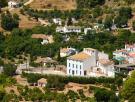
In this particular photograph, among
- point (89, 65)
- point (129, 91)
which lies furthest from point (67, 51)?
point (129, 91)

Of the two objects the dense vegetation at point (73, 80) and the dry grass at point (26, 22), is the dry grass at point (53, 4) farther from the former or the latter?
the dense vegetation at point (73, 80)

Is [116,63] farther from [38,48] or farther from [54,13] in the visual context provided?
[54,13]

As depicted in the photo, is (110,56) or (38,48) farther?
(38,48)

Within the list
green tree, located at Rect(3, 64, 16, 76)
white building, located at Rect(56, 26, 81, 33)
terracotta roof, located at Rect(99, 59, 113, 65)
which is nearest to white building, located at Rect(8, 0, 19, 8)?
white building, located at Rect(56, 26, 81, 33)

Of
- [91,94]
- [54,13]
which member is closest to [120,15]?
[54,13]

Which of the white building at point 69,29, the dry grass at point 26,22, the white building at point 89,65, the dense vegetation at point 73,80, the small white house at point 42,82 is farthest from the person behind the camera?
the dry grass at point 26,22

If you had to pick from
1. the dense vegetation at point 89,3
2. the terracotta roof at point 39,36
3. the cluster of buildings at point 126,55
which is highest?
the dense vegetation at point 89,3

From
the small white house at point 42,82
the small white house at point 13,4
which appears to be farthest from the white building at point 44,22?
the small white house at point 42,82
